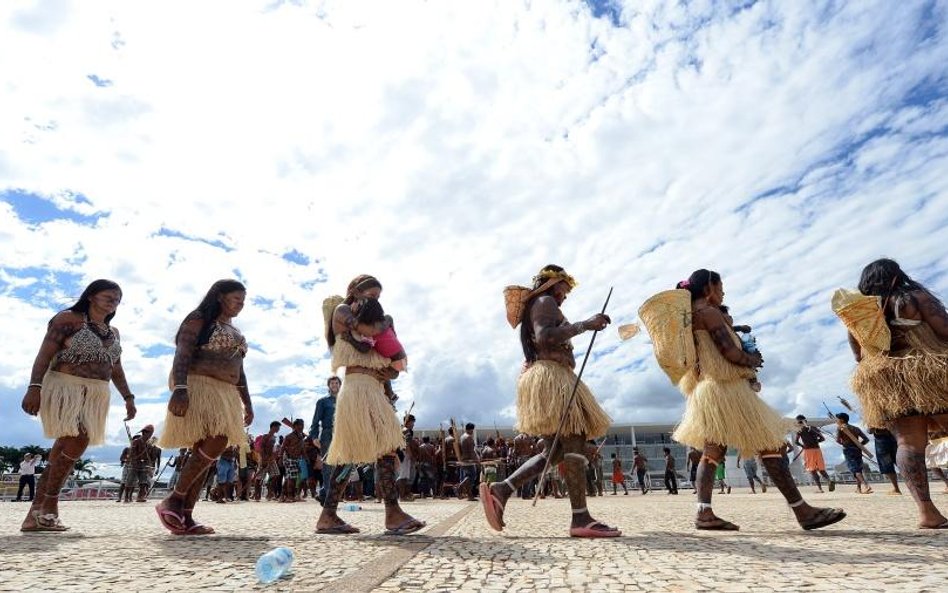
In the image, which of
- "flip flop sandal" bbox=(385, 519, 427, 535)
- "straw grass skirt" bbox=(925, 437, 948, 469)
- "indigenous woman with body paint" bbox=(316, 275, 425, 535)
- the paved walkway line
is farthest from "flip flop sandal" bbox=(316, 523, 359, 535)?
"straw grass skirt" bbox=(925, 437, 948, 469)

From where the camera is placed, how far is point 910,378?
4129 millimetres

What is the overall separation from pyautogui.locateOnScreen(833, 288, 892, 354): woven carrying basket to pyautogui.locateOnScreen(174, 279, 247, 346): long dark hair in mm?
4552

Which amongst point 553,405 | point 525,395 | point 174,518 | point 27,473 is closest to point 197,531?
point 174,518

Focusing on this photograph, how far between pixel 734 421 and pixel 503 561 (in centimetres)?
227

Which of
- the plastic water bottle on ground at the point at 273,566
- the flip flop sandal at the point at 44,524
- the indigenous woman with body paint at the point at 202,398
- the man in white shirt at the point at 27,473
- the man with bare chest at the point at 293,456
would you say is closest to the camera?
the plastic water bottle on ground at the point at 273,566

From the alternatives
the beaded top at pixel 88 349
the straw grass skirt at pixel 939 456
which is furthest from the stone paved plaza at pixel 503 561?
the straw grass skirt at pixel 939 456

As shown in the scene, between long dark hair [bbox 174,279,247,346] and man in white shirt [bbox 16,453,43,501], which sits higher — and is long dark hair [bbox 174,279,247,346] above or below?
above

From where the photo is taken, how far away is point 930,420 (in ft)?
14.1

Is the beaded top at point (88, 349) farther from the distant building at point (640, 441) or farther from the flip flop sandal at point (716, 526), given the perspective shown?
the distant building at point (640, 441)

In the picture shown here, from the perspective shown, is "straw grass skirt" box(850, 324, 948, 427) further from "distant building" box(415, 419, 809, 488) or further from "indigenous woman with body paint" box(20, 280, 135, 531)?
"distant building" box(415, 419, 809, 488)

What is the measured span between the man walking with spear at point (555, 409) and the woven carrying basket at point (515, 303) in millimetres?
153

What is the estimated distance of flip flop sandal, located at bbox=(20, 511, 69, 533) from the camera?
466 centimetres

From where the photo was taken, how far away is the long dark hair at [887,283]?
4414mm

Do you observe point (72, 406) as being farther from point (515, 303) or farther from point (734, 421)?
point (734, 421)
